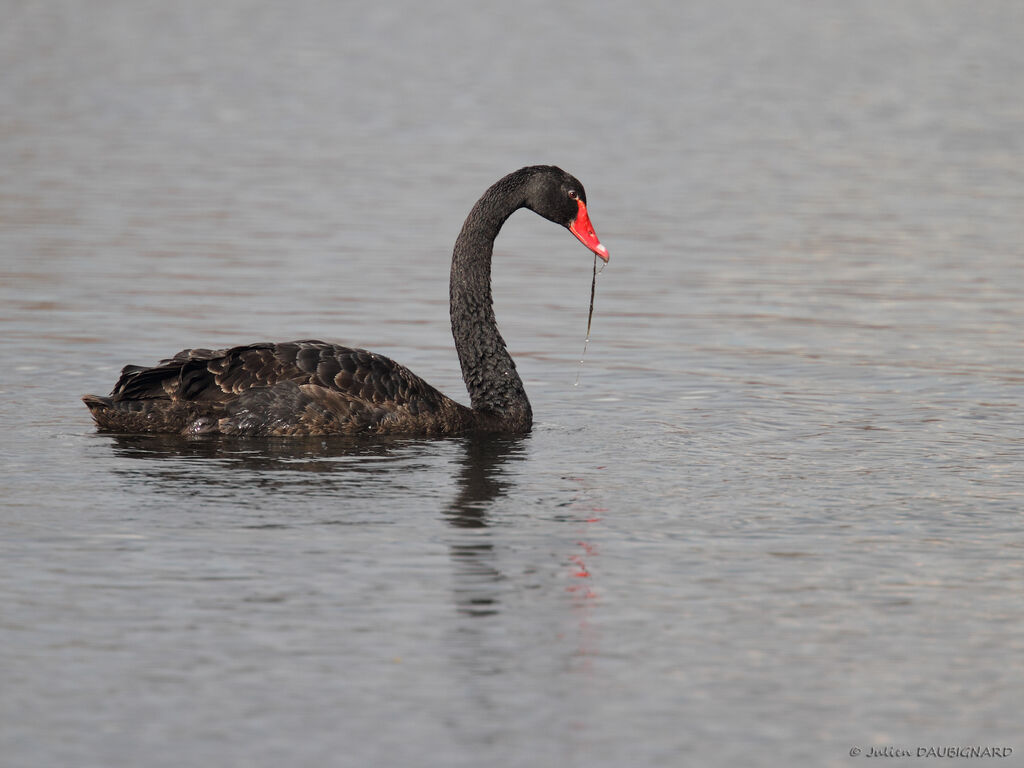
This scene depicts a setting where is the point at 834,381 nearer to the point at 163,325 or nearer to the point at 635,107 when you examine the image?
the point at 163,325

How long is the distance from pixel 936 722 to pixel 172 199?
18540 millimetres

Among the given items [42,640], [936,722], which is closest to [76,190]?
[42,640]

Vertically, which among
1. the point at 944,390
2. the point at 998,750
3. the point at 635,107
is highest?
the point at 635,107

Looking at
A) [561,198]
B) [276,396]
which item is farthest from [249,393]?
[561,198]

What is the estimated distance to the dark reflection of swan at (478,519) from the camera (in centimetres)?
778

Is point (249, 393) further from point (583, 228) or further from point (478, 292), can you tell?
point (583, 228)

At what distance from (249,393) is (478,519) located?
8.47ft

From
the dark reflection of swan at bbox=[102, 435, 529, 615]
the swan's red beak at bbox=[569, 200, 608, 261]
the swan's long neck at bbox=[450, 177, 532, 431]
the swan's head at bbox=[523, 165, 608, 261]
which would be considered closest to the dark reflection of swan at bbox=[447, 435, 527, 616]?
the dark reflection of swan at bbox=[102, 435, 529, 615]

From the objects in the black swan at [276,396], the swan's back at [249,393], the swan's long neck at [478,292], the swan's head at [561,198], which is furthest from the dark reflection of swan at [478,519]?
the swan's head at [561,198]

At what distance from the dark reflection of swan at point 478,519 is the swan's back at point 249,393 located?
2.88 ft

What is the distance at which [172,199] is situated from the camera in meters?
23.4

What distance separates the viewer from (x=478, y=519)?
9.22m

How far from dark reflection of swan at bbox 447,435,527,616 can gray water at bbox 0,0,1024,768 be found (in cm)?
4

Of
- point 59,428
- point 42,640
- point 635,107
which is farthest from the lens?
point 635,107
